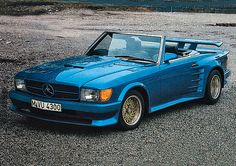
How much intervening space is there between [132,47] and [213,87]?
6.51 ft

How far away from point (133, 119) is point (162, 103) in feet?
2.42

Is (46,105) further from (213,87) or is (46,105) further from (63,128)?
(213,87)

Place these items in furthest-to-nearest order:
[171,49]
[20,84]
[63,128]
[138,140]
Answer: [171,49] → [20,84] → [63,128] → [138,140]

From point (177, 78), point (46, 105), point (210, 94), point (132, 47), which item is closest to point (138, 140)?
point (46, 105)

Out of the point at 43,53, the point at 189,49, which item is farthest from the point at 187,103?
the point at 43,53

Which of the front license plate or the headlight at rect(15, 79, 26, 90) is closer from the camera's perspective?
the front license plate

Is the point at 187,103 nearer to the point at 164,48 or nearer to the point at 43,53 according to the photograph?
the point at 164,48

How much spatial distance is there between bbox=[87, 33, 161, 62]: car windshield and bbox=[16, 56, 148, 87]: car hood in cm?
22

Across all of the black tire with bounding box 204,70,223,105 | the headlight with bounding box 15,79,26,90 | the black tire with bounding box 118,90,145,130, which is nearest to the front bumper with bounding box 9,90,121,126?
the black tire with bounding box 118,90,145,130

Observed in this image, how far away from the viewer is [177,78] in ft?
23.7

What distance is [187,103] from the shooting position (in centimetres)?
825

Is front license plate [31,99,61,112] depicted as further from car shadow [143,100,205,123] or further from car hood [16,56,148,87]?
car shadow [143,100,205,123]

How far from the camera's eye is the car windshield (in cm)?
709

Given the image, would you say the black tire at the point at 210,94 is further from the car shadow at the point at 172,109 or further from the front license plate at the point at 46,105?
the front license plate at the point at 46,105
